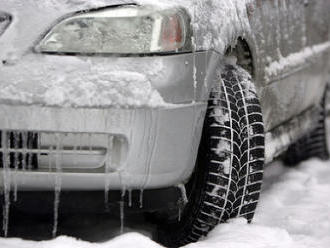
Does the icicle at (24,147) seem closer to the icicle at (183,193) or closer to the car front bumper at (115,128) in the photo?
the car front bumper at (115,128)

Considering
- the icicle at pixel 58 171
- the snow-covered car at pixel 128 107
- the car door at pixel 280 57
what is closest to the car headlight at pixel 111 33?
the snow-covered car at pixel 128 107

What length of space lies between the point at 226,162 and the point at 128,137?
1.79 feet

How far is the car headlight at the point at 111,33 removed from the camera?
2838 mm

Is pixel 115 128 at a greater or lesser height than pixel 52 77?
lesser

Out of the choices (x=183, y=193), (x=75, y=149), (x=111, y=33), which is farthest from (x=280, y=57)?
(x=75, y=149)

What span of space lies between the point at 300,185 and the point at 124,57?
2118mm

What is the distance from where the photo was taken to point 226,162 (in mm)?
3219

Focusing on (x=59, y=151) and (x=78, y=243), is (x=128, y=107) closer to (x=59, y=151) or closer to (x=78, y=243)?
(x=59, y=151)

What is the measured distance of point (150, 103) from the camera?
283cm

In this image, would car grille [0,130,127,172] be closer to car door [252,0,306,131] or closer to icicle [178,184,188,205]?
icicle [178,184,188,205]

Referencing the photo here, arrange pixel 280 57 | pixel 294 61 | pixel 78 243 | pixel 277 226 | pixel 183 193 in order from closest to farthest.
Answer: pixel 78 243, pixel 183 193, pixel 277 226, pixel 280 57, pixel 294 61

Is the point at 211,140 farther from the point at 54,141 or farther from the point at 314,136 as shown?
the point at 314,136

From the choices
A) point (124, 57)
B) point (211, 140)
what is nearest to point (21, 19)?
point (124, 57)

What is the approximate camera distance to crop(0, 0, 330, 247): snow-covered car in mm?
2785
